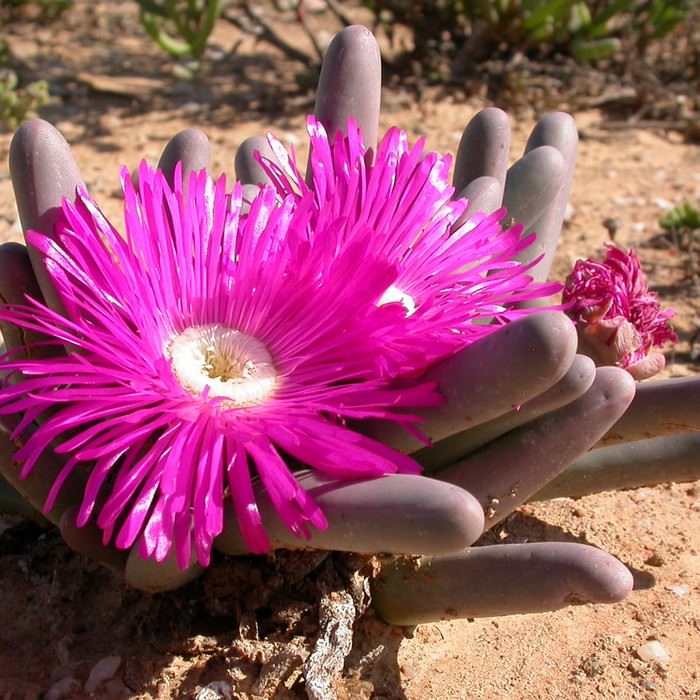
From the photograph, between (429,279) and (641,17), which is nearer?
(429,279)

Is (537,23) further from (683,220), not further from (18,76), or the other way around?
(18,76)

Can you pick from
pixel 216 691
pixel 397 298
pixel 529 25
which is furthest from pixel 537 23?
pixel 216 691

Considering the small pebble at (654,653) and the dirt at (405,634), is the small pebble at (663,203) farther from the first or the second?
the small pebble at (654,653)

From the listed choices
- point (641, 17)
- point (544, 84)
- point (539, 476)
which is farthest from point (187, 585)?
point (641, 17)

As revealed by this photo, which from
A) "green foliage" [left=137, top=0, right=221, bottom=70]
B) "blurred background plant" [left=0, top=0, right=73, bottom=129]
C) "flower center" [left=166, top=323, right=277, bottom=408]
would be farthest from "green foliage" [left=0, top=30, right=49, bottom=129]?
"flower center" [left=166, top=323, right=277, bottom=408]

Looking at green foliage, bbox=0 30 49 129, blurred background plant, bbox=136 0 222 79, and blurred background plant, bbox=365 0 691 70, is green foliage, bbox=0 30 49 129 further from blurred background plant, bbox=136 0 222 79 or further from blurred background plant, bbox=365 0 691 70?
blurred background plant, bbox=365 0 691 70

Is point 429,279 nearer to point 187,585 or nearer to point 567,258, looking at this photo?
point 187,585

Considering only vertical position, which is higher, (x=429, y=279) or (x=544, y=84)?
(x=429, y=279)
